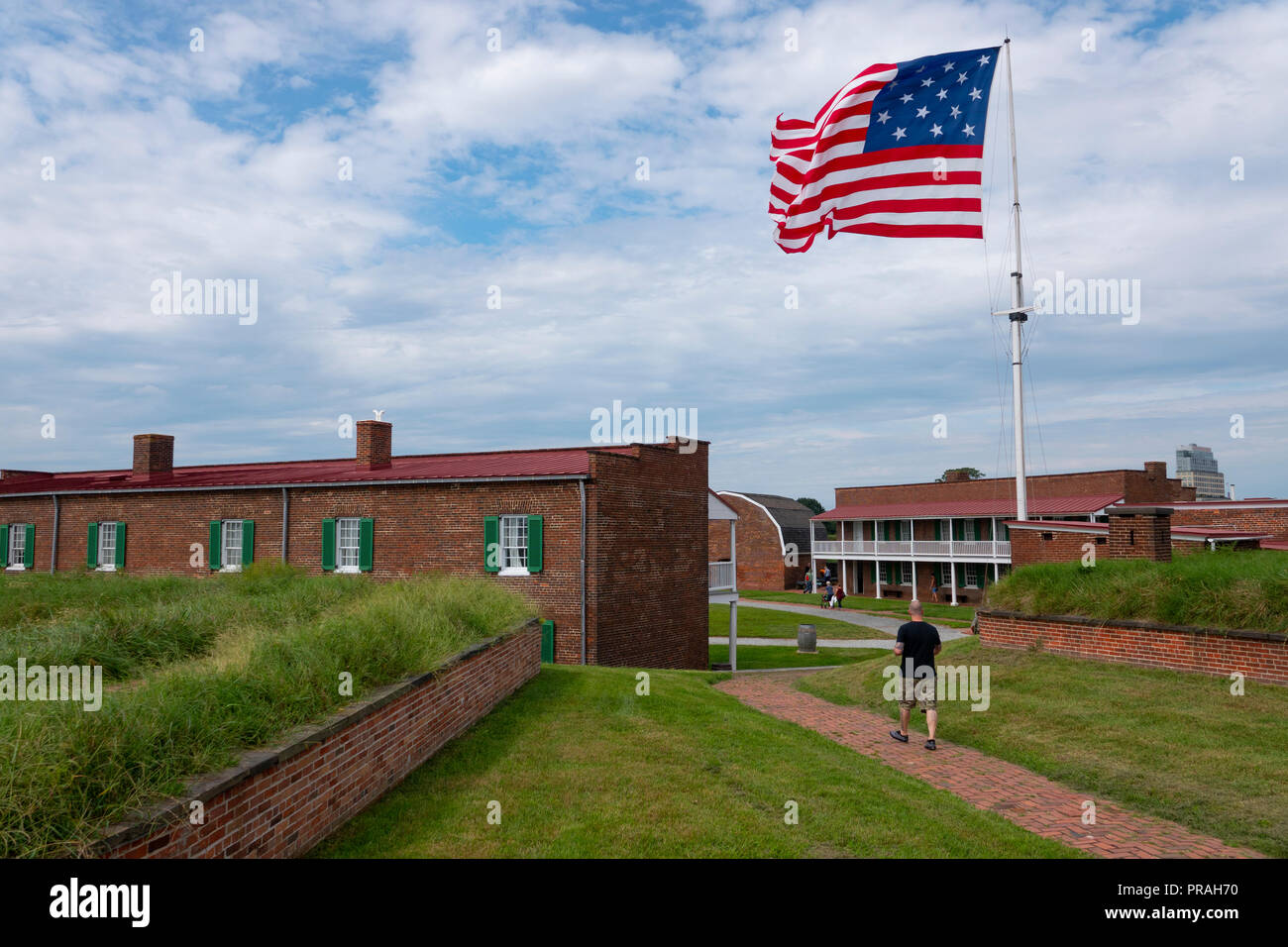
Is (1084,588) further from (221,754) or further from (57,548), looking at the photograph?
(57,548)

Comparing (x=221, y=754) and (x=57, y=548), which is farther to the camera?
(x=57, y=548)

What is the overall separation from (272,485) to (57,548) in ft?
29.9

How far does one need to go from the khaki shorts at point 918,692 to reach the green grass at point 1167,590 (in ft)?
15.3

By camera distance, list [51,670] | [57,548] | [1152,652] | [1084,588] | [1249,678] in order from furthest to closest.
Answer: [57,548] < [1084,588] < [1152,652] < [1249,678] < [51,670]

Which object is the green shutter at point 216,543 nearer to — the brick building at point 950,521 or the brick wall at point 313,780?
the brick wall at point 313,780

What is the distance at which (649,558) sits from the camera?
2141cm

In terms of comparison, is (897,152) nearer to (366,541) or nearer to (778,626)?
(366,541)

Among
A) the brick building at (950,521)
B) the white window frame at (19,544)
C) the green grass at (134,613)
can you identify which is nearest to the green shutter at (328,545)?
the green grass at (134,613)

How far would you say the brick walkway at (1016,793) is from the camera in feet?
23.5

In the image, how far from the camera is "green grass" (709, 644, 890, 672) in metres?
23.2

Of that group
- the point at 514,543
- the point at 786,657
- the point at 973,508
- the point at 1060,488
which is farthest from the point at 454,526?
the point at 1060,488

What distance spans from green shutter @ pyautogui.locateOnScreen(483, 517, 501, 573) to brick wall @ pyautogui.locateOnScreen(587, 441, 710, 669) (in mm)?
2418

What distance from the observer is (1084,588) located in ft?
46.2
